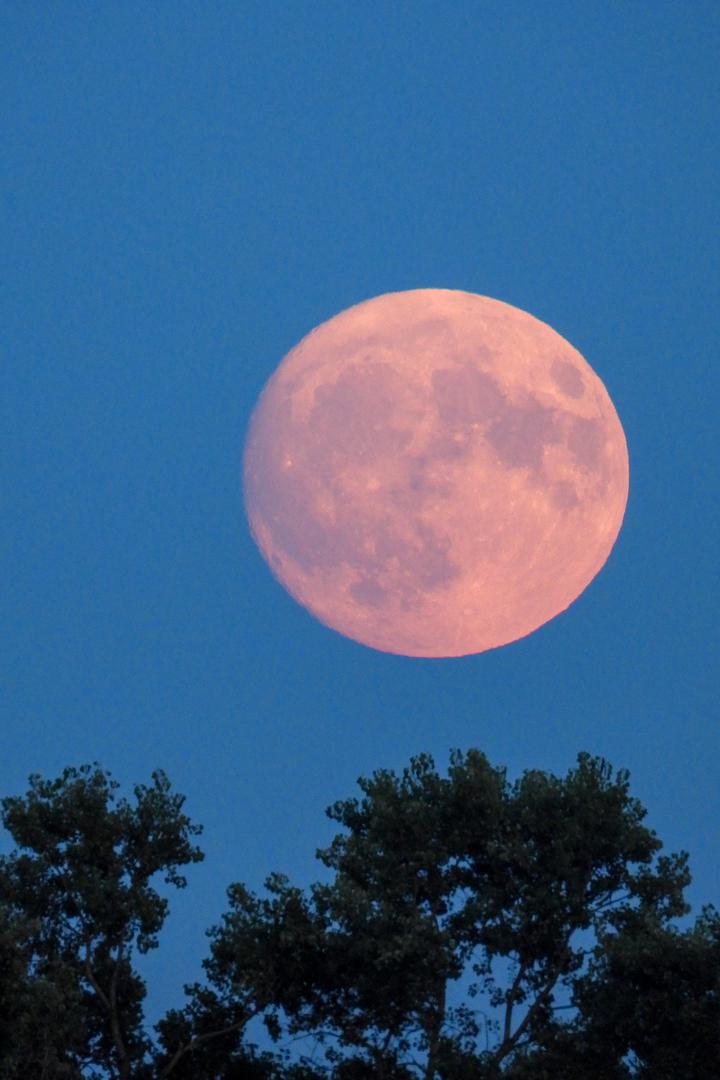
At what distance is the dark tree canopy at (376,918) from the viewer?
31.0 m

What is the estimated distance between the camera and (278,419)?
95.0 feet

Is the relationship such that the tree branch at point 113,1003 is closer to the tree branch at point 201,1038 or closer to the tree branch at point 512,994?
the tree branch at point 201,1038

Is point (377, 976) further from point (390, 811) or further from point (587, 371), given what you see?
point (587, 371)

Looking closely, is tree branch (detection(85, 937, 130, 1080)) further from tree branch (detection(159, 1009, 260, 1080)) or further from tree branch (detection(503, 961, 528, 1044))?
tree branch (detection(503, 961, 528, 1044))

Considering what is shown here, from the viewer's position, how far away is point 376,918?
30953 millimetres

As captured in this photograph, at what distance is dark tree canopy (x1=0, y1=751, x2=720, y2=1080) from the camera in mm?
30984

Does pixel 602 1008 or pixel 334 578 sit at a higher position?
pixel 334 578

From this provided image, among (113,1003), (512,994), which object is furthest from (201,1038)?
(512,994)

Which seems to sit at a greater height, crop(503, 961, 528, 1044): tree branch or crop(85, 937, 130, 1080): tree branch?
crop(85, 937, 130, 1080): tree branch

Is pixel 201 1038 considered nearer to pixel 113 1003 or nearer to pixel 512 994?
pixel 113 1003

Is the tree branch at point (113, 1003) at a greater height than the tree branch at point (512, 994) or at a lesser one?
greater

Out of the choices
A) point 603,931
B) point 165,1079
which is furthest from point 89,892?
point 603,931

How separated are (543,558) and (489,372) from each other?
429cm

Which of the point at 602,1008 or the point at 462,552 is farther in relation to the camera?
the point at 602,1008
